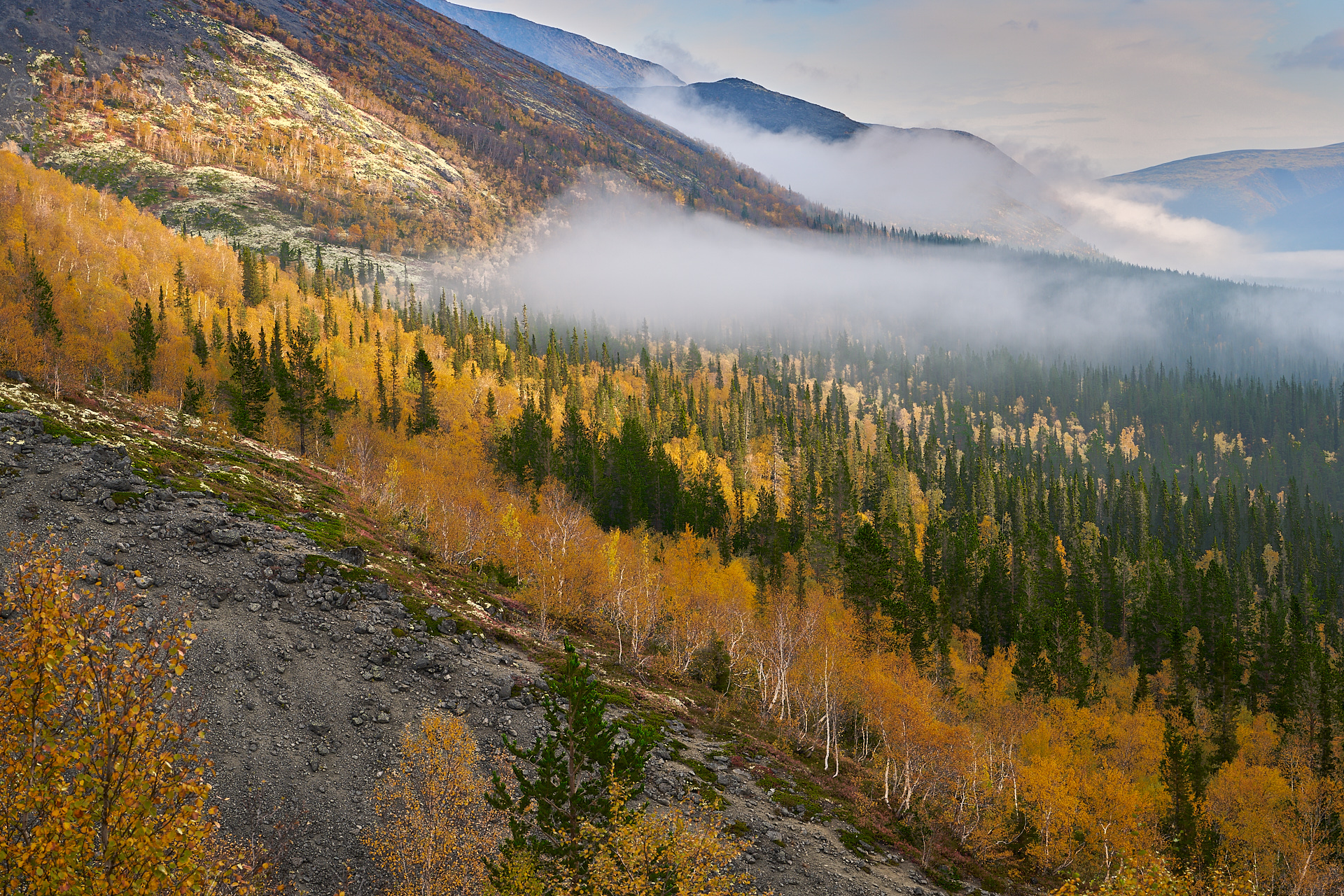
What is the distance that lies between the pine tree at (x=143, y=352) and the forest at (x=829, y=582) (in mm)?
438

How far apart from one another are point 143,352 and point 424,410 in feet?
120

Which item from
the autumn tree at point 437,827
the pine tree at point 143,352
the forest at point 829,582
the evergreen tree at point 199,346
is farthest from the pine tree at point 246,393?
the autumn tree at point 437,827

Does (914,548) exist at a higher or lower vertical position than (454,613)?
lower

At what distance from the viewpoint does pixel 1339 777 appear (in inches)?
2766

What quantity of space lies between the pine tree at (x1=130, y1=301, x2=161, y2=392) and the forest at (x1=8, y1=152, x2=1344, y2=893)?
A: 44cm

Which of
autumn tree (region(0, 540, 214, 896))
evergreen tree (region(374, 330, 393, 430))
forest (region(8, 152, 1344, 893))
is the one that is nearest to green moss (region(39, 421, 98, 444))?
forest (region(8, 152, 1344, 893))

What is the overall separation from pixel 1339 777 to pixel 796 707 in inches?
2261

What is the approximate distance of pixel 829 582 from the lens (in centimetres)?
9550

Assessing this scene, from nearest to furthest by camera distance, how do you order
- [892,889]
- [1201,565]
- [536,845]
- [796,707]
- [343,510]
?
1. [536,845]
2. [892,889]
3. [343,510]
4. [796,707]
5. [1201,565]

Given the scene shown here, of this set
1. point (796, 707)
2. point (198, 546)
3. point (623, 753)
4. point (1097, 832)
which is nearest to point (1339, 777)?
point (1097, 832)

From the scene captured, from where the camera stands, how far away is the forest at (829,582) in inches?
2356

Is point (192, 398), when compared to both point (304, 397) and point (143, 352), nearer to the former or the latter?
point (143, 352)

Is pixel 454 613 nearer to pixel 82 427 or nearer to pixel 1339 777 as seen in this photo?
pixel 82 427

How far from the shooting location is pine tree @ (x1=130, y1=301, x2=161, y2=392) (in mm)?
77938
